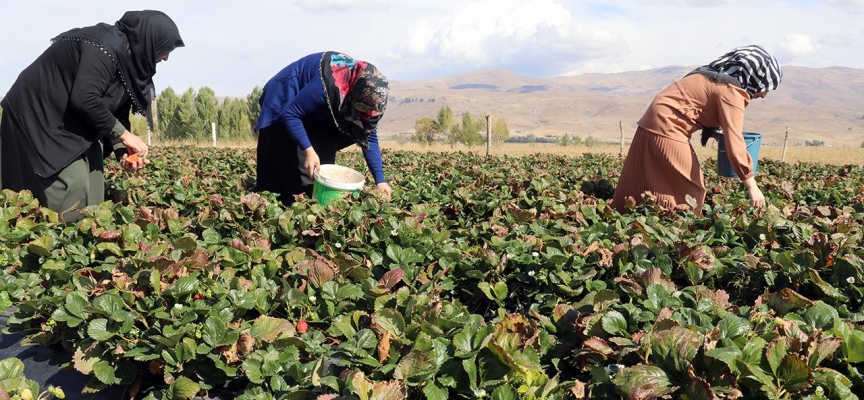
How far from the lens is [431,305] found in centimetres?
210

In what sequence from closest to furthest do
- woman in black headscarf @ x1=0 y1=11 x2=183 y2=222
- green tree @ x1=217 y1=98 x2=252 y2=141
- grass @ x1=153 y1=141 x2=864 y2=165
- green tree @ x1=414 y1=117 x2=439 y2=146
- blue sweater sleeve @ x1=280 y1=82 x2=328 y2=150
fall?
woman in black headscarf @ x1=0 y1=11 x2=183 y2=222 → blue sweater sleeve @ x1=280 y1=82 x2=328 y2=150 → grass @ x1=153 y1=141 x2=864 y2=165 → green tree @ x1=217 y1=98 x2=252 y2=141 → green tree @ x1=414 y1=117 x2=439 y2=146

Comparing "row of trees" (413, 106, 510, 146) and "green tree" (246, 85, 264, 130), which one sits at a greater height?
"green tree" (246, 85, 264, 130)

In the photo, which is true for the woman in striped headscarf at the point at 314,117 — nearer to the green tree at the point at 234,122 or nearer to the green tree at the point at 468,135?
the green tree at the point at 234,122

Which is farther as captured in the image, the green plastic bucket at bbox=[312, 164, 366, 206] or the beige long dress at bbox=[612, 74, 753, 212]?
the beige long dress at bbox=[612, 74, 753, 212]

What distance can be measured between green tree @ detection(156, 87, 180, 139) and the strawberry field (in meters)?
38.0

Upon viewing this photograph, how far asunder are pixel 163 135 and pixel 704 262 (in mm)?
41558

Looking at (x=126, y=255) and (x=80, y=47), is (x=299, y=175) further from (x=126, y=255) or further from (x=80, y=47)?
(x=126, y=255)

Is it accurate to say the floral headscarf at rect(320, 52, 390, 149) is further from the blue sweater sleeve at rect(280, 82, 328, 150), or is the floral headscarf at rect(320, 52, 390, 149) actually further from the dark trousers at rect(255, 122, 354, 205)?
the dark trousers at rect(255, 122, 354, 205)

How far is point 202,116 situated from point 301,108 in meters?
37.5

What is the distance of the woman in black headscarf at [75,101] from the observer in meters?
3.81

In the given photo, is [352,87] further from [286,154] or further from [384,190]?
[286,154]

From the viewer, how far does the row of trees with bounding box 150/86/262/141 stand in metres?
38.1

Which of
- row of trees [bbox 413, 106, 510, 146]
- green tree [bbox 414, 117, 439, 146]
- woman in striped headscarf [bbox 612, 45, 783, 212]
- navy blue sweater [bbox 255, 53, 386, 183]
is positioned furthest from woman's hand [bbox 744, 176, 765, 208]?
green tree [bbox 414, 117, 439, 146]

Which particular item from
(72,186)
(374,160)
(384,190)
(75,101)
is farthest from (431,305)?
(72,186)
